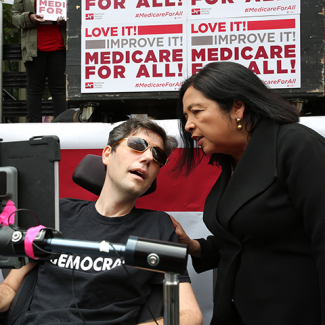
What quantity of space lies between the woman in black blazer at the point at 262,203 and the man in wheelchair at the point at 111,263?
0.28 meters

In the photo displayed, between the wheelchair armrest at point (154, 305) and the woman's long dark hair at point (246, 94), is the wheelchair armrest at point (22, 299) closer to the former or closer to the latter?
the wheelchair armrest at point (154, 305)

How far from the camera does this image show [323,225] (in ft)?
3.99

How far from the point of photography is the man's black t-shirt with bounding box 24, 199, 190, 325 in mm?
1532

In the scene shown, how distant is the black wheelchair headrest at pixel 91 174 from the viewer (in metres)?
2.12

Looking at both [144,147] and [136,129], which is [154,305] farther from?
A: [136,129]

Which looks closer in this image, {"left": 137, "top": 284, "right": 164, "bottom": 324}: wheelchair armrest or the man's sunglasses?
{"left": 137, "top": 284, "right": 164, "bottom": 324}: wheelchair armrest

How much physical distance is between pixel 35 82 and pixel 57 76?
232mm

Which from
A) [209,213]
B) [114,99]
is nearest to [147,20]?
[114,99]

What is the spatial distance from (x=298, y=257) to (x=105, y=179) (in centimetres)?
120

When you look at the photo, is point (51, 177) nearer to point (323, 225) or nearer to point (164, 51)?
point (323, 225)

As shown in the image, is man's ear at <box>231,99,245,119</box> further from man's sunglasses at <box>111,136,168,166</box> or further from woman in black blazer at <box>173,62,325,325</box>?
man's sunglasses at <box>111,136,168,166</box>

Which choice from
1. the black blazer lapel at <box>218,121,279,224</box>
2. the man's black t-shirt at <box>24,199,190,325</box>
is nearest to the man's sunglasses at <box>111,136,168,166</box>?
the man's black t-shirt at <box>24,199,190,325</box>

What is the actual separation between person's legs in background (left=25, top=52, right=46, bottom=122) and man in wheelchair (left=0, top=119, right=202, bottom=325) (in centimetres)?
178

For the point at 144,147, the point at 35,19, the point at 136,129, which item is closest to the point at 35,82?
the point at 35,19
